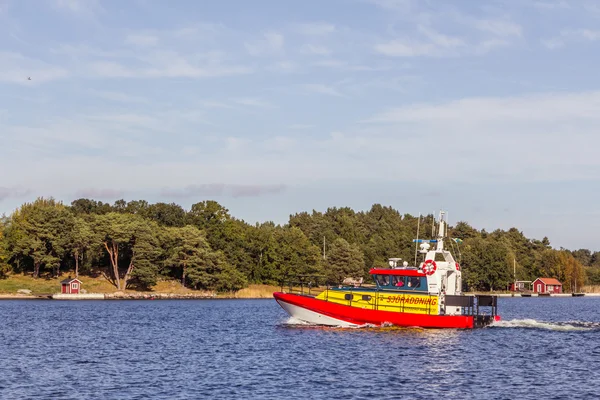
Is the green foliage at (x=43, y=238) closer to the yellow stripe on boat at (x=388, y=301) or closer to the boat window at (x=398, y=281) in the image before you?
the yellow stripe on boat at (x=388, y=301)

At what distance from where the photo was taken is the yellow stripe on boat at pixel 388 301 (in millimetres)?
59031

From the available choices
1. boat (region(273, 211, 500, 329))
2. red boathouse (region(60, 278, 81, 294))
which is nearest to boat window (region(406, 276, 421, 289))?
boat (region(273, 211, 500, 329))

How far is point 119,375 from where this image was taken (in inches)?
1553

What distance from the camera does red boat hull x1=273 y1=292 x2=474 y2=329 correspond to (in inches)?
2313

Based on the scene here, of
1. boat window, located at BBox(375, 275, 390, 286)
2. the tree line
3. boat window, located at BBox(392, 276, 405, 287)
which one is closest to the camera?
boat window, located at BBox(392, 276, 405, 287)

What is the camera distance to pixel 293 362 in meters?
44.2

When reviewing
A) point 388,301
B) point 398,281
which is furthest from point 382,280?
point 388,301

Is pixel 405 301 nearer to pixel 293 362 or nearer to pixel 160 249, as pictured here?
pixel 293 362

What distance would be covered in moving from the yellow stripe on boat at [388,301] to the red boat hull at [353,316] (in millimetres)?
705

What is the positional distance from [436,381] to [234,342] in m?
20.7

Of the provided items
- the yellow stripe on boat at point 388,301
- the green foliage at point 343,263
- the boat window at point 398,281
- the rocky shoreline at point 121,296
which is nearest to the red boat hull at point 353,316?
the yellow stripe on boat at point 388,301

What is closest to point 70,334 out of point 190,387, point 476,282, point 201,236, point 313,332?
point 313,332

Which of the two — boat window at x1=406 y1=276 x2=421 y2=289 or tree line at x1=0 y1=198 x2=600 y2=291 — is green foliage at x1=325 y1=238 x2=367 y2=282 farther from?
boat window at x1=406 y1=276 x2=421 y2=289

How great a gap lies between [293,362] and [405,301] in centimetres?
1753
